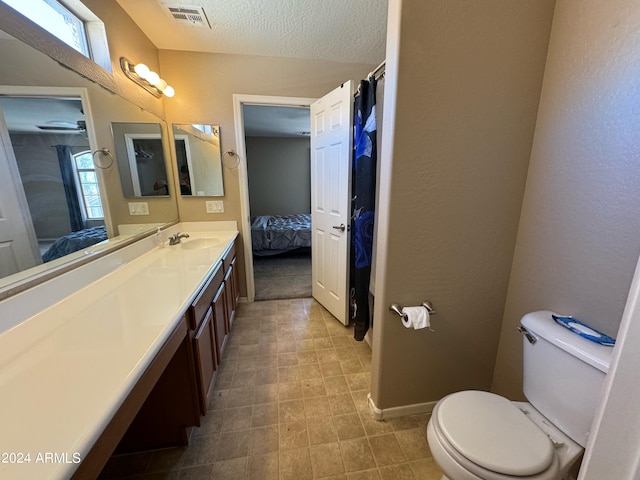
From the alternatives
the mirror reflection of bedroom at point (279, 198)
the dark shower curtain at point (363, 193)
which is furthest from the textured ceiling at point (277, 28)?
the mirror reflection of bedroom at point (279, 198)

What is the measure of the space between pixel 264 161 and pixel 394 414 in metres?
5.70

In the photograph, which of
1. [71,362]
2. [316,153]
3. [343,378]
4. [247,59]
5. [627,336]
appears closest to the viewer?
[627,336]

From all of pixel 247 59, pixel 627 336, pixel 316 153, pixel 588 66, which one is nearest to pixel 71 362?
pixel 627 336

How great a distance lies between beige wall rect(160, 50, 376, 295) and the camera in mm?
2262

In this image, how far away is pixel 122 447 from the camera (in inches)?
48.8

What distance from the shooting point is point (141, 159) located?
1950 millimetres

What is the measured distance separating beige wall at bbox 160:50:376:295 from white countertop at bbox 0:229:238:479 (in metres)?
1.55

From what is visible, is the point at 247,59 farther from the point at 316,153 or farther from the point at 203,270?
the point at 203,270

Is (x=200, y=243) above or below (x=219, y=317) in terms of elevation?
above

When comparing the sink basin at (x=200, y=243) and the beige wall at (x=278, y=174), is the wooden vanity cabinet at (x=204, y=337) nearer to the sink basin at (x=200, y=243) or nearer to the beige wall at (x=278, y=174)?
the sink basin at (x=200, y=243)

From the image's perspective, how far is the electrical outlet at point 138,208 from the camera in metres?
1.76

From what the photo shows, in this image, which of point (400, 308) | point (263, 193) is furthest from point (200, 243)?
point (263, 193)

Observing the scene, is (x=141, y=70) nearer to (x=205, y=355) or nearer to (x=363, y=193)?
(x=363, y=193)

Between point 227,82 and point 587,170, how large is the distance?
261cm
